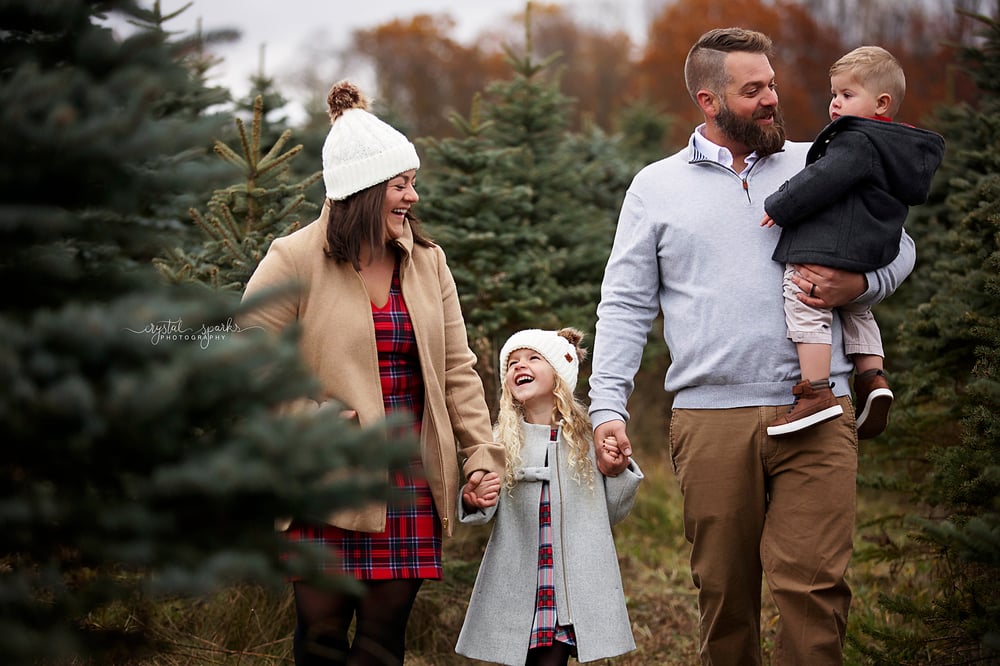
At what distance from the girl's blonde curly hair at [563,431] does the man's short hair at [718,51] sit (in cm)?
130

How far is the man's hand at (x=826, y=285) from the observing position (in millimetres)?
3516

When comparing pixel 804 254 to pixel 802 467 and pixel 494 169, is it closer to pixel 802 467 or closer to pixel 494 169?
pixel 802 467

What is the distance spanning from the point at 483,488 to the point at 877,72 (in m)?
2.11

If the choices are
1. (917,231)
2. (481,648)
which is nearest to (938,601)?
(481,648)

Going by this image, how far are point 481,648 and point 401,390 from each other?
3.58 ft

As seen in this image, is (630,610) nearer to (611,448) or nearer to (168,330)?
(611,448)

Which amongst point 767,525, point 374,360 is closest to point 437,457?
point 374,360

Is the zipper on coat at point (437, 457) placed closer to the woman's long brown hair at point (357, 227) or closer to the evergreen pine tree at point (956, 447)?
the woman's long brown hair at point (357, 227)

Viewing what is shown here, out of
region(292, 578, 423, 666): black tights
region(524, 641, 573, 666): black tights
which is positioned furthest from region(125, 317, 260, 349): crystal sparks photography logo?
region(524, 641, 573, 666): black tights

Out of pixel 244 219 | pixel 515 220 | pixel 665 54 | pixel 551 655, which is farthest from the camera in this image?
pixel 665 54

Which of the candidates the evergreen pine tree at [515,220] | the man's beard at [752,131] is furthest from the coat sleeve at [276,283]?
the evergreen pine tree at [515,220]

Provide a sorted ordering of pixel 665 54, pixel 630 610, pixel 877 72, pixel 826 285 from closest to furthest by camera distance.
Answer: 1. pixel 826 285
2. pixel 877 72
3. pixel 630 610
4. pixel 665 54

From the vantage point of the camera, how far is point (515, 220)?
7332mm

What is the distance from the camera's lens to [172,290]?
2.00 metres
